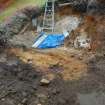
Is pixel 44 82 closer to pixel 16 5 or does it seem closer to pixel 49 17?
pixel 49 17

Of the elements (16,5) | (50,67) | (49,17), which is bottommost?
(50,67)

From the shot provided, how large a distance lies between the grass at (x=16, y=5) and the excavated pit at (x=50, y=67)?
496 mm

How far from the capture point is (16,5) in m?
18.3

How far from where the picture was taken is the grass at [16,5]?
688 inches

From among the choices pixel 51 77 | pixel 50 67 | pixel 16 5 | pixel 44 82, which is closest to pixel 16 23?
pixel 16 5

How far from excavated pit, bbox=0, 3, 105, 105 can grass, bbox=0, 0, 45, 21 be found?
1.63ft

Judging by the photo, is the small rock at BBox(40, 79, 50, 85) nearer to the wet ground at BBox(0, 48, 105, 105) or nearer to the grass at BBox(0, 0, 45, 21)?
the wet ground at BBox(0, 48, 105, 105)

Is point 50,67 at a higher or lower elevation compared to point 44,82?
higher

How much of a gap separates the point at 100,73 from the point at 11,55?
4.37m

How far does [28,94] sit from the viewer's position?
1178 centimetres

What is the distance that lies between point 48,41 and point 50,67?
110 inches

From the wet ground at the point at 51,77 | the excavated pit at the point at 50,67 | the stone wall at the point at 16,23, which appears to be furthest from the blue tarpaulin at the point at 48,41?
the stone wall at the point at 16,23

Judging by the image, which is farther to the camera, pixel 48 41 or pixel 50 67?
pixel 48 41

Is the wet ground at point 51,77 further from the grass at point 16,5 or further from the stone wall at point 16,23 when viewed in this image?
the grass at point 16,5
